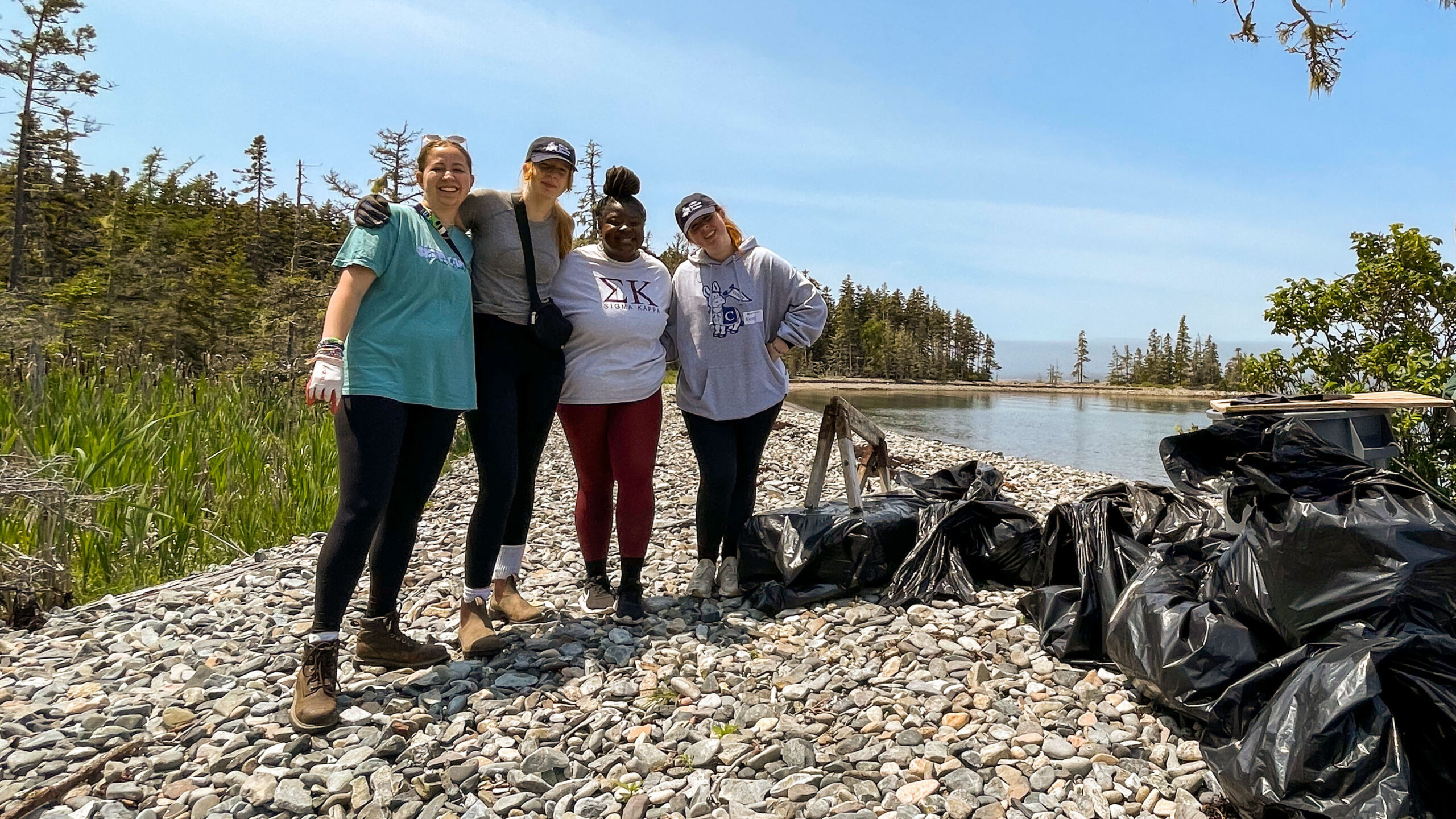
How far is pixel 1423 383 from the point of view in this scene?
4.55m

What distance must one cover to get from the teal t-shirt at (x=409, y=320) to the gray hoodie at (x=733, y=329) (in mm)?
1137

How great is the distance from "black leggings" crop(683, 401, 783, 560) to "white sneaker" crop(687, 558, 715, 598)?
4 centimetres

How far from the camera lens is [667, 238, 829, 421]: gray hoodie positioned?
3.45 metres

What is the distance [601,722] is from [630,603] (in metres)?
0.95

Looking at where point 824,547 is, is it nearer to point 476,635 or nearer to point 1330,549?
point 476,635

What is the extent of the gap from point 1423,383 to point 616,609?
16.6ft

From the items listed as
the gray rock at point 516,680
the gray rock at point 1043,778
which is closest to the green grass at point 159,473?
the gray rock at point 516,680

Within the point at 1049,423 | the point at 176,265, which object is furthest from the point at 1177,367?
the point at 176,265

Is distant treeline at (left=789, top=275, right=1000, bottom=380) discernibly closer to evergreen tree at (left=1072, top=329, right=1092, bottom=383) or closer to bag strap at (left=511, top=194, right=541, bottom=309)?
evergreen tree at (left=1072, top=329, right=1092, bottom=383)

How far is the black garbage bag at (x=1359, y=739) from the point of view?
1593 millimetres

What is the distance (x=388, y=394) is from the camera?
2348 millimetres

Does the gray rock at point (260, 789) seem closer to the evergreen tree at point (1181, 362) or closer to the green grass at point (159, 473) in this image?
the green grass at point (159, 473)

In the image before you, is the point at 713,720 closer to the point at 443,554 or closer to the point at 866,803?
the point at 866,803

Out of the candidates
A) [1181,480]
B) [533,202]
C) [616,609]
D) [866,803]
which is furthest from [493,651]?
[1181,480]
